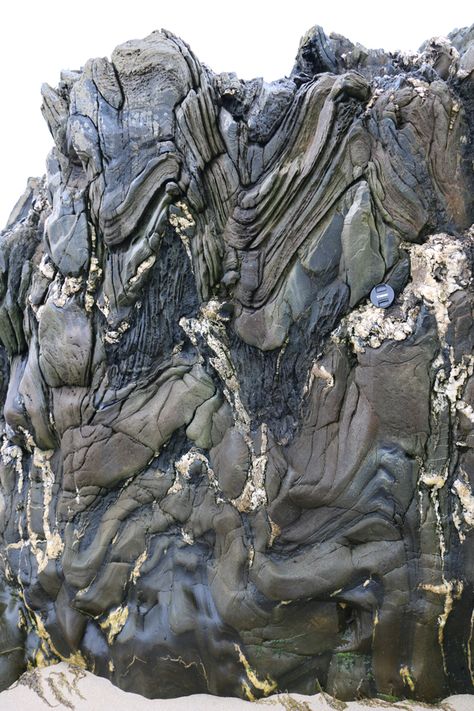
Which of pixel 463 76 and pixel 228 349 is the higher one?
pixel 463 76

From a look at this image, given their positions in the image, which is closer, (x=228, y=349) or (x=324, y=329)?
(x=324, y=329)

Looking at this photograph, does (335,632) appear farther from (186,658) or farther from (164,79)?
(164,79)

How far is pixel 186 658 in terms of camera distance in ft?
8.47

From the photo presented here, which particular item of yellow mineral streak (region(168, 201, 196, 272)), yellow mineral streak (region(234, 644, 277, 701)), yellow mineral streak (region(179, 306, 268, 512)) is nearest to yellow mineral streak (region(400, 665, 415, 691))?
yellow mineral streak (region(234, 644, 277, 701))

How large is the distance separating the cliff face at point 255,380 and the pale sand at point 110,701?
0.06 m

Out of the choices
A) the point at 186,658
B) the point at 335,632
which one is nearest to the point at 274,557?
the point at 335,632

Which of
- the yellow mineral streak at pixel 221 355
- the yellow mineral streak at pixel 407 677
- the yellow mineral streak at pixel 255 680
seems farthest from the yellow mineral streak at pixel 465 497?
the yellow mineral streak at pixel 255 680

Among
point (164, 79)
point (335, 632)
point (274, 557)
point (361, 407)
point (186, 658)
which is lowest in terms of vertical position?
point (186, 658)

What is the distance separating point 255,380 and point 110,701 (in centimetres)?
154

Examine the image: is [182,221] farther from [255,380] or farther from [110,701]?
[110,701]

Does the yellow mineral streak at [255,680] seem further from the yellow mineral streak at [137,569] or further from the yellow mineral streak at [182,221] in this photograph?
the yellow mineral streak at [182,221]

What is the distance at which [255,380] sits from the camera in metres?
2.60

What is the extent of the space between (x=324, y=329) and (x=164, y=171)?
952 mm

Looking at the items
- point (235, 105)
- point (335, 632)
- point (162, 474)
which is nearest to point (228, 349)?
point (162, 474)
